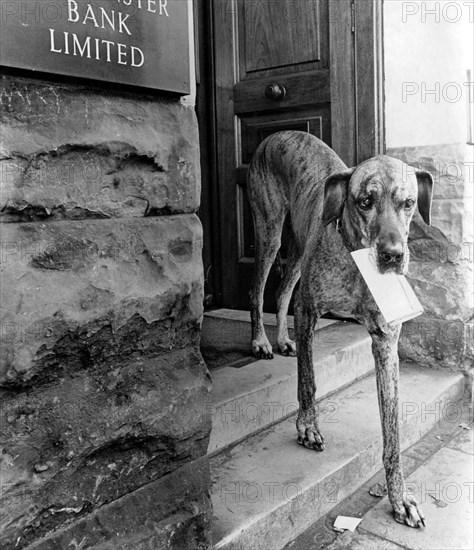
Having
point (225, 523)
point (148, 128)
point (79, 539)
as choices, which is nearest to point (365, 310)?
point (225, 523)

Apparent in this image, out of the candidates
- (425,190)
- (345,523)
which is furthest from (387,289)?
(345,523)

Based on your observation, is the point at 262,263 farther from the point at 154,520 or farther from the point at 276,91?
the point at 154,520

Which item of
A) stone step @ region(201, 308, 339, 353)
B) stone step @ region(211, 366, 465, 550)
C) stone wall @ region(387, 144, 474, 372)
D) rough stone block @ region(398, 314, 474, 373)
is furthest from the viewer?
stone step @ region(201, 308, 339, 353)

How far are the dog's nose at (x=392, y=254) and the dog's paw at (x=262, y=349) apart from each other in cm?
145

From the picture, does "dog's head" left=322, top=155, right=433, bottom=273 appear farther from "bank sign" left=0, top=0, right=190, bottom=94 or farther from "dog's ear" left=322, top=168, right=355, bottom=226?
"bank sign" left=0, top=0, right=190, bottom=94

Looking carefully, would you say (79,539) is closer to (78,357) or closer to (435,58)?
(78,357)

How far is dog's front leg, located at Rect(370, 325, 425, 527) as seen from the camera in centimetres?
235

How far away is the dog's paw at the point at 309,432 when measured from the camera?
2615mm

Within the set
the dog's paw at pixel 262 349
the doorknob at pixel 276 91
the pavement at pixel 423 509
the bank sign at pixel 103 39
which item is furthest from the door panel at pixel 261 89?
the bank sign at pixel 103 39

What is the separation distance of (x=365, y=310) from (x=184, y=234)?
0.95 meters

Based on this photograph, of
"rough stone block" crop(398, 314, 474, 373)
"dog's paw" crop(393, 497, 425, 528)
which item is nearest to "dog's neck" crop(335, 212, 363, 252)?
"dog's paw" crop(393, 497, 425, 528)

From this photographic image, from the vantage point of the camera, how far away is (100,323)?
1483 millimetres

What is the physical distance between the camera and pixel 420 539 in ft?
7.47

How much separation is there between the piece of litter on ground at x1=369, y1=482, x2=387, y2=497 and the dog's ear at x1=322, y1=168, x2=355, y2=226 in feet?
3.90
